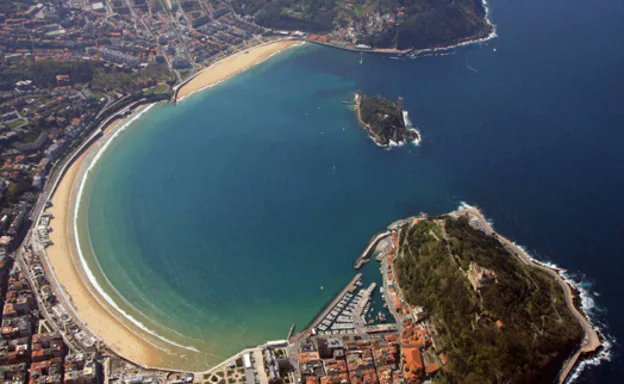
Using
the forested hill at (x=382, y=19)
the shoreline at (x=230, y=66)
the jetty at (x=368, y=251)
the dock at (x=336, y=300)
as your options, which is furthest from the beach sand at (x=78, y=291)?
the forested hill at (x=382, y=19)

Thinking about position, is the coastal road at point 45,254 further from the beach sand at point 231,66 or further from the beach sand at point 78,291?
the beach sand at point 231,66

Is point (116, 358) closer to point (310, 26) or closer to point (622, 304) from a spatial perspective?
point (622, 304)

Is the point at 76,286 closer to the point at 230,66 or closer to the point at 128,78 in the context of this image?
the point at 128,78

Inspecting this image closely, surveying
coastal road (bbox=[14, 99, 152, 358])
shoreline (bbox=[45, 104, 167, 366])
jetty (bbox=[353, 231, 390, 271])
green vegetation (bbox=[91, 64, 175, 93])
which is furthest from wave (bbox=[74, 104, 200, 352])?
jetty (bbox=[353, 231, 390, 271])

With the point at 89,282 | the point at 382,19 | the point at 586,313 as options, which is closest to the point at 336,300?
the point at 586,313

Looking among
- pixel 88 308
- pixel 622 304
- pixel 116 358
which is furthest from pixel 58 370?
pixel 622 304
